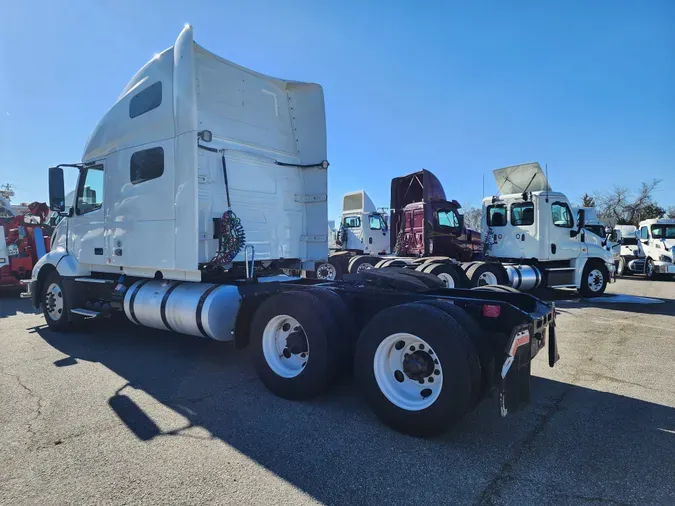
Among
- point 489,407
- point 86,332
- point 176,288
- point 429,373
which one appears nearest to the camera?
point 429,373

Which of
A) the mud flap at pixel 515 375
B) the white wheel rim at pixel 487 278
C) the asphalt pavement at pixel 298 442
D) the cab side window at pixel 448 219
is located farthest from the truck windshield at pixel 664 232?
the mud flap at pixel 515 375

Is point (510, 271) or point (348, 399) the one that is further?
point (510, 271)

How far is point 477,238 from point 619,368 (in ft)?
29.3

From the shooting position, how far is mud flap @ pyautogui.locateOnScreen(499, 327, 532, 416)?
10.4 feet

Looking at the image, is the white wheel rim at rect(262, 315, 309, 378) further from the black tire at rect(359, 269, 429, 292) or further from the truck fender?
the truck fender

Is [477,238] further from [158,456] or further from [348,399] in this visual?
[158,456]

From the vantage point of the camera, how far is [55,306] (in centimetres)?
746

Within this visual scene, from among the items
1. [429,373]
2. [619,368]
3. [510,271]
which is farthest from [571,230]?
[429,373]

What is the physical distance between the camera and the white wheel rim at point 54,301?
7374mm

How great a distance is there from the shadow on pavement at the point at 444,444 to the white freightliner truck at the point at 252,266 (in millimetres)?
292

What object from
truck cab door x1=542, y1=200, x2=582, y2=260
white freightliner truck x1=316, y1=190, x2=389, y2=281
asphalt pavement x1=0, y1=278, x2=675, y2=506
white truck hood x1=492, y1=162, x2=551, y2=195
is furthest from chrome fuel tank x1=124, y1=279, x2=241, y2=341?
white freightliner truck x1=316, y1=190, x2=389, y2=281

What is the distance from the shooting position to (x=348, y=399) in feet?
14.0

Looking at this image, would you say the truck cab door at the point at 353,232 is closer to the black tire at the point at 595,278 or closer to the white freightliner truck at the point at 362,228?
the white freightliner truck at the point at 362,228

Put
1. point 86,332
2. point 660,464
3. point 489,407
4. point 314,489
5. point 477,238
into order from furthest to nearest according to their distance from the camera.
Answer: point 477,238 < point 86,332 < point 489,407 < point 660,464 < point 314,489
